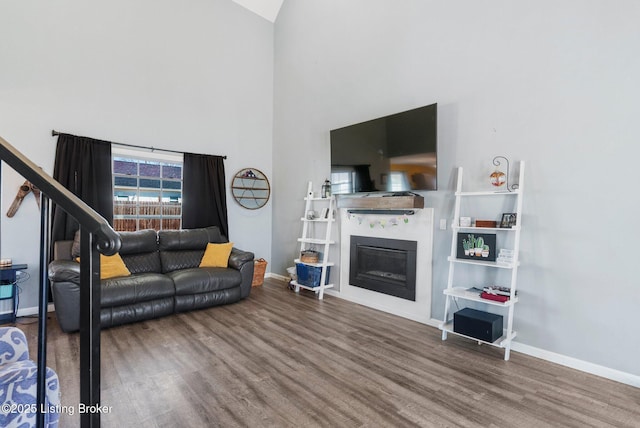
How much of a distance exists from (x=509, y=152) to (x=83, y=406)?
11.4 feet

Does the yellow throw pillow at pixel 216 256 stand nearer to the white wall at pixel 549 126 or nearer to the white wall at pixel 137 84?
the white wall at pixel 137 84

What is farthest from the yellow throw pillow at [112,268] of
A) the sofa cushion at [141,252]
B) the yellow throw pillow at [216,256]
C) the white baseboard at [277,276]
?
the white baseboard at [277,276]

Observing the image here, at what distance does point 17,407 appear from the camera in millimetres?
1124

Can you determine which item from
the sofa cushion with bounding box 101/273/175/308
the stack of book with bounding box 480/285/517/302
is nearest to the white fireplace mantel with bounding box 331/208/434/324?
the stack of book with bounding box 480/285/517/302

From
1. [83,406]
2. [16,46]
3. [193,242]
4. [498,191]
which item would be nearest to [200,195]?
[193,242]

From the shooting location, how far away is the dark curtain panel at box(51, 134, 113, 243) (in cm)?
399

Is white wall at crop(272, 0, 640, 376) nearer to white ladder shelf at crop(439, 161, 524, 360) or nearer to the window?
white ladder shelf at crop(439, 161, 524, 360)

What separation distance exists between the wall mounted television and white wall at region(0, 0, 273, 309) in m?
2.02

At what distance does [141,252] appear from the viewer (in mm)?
4293

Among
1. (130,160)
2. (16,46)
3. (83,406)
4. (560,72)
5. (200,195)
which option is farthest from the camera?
(200,195)

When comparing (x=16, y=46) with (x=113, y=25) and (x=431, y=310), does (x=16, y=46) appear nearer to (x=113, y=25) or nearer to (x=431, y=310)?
(x=113, y=25)

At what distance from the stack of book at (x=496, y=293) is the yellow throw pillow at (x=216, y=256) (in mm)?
3148

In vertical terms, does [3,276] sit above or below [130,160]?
below

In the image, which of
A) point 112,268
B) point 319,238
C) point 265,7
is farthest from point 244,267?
point 265,7
